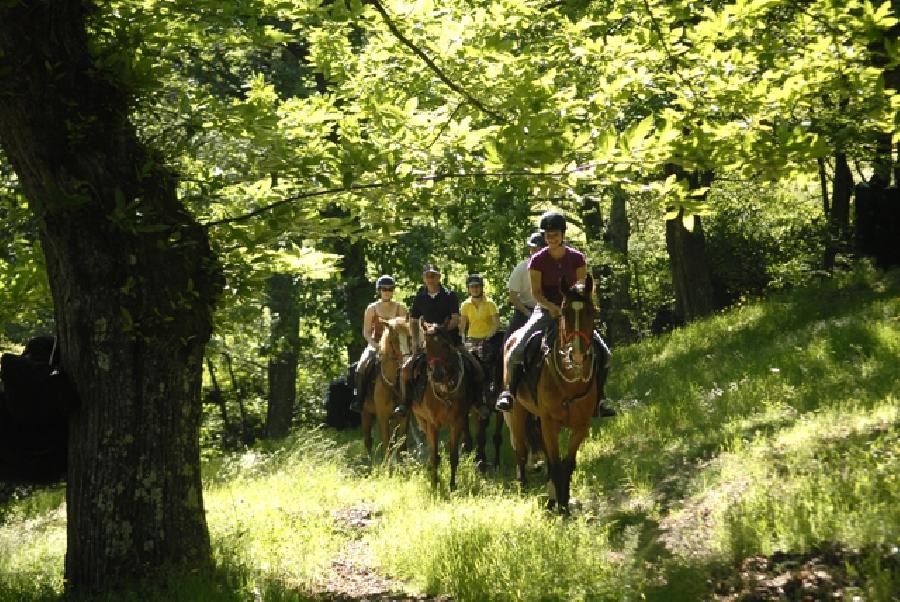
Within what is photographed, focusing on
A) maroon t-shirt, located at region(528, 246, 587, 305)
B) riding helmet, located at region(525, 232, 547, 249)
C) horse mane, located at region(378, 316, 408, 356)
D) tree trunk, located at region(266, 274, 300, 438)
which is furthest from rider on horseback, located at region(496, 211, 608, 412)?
tree trunk, located at region(266, 274, 300, 438)

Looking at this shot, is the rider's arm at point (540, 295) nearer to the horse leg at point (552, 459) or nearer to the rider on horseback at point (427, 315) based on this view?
the horse leg at point (552, 459)

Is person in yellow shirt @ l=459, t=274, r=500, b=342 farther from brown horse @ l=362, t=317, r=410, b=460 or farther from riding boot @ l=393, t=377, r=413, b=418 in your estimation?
riding boot @ l=393, t=377, r=413, b=418

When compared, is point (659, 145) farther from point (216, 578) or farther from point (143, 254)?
point (216, 578)

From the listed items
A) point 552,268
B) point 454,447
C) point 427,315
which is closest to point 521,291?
point 427,315

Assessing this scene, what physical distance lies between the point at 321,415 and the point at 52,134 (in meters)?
31.9

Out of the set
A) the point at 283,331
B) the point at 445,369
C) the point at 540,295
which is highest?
the point at 283,331

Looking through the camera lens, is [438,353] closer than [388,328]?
Yes

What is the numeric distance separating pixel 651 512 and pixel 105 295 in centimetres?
540

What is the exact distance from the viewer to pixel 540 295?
393 inches

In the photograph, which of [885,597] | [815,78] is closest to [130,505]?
[885,597]

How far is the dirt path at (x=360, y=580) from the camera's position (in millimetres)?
7223

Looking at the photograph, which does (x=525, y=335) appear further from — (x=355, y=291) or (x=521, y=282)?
(x=355, y=291)

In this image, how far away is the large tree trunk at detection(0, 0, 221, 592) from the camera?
6.64m

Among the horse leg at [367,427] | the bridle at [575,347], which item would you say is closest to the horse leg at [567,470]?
the bridle at [575,347]
